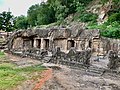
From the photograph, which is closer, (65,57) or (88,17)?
(65,57)

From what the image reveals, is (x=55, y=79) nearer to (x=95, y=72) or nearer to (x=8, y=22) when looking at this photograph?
(x=95, y=72)

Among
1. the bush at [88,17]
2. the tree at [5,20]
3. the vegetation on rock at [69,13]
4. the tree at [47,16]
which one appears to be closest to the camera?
the vegetation on rock at [69,13]

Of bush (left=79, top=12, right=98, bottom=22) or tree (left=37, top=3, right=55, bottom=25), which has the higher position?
tree (left=37, top=3, right=55, bottom=25)

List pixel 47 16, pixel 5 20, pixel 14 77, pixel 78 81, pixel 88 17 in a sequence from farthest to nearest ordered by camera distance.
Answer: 1. pixel 47 16
2. pixel 5 20
3. pixel 88 17
4. pixel 14 77
5. pixel 78 81

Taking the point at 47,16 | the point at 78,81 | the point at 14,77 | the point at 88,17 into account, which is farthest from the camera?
the point at 47,16

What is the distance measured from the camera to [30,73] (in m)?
19.9

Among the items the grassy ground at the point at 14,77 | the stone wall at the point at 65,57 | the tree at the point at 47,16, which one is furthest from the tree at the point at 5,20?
the grassy ground at the point at 14,77

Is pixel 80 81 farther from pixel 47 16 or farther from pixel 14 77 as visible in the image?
pixel 47 16

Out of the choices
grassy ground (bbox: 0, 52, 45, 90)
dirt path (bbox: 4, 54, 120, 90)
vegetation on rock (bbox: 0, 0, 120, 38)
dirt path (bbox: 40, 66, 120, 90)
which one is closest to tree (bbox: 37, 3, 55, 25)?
vegetation on rock (bbox: 0, 0, 120, 38)

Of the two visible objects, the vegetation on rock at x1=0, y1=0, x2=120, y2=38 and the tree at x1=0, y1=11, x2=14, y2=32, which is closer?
the vegetation on rock at x1=0, y1=0, x2=120, y2=38

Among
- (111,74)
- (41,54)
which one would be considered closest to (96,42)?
(41,54)

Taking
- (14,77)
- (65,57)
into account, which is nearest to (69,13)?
(65,57)

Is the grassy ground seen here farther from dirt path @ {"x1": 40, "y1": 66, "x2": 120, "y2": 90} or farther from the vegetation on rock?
the vegetation on rock

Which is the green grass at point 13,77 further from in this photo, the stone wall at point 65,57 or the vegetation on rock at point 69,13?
the vegetation on rock at point 69,13
